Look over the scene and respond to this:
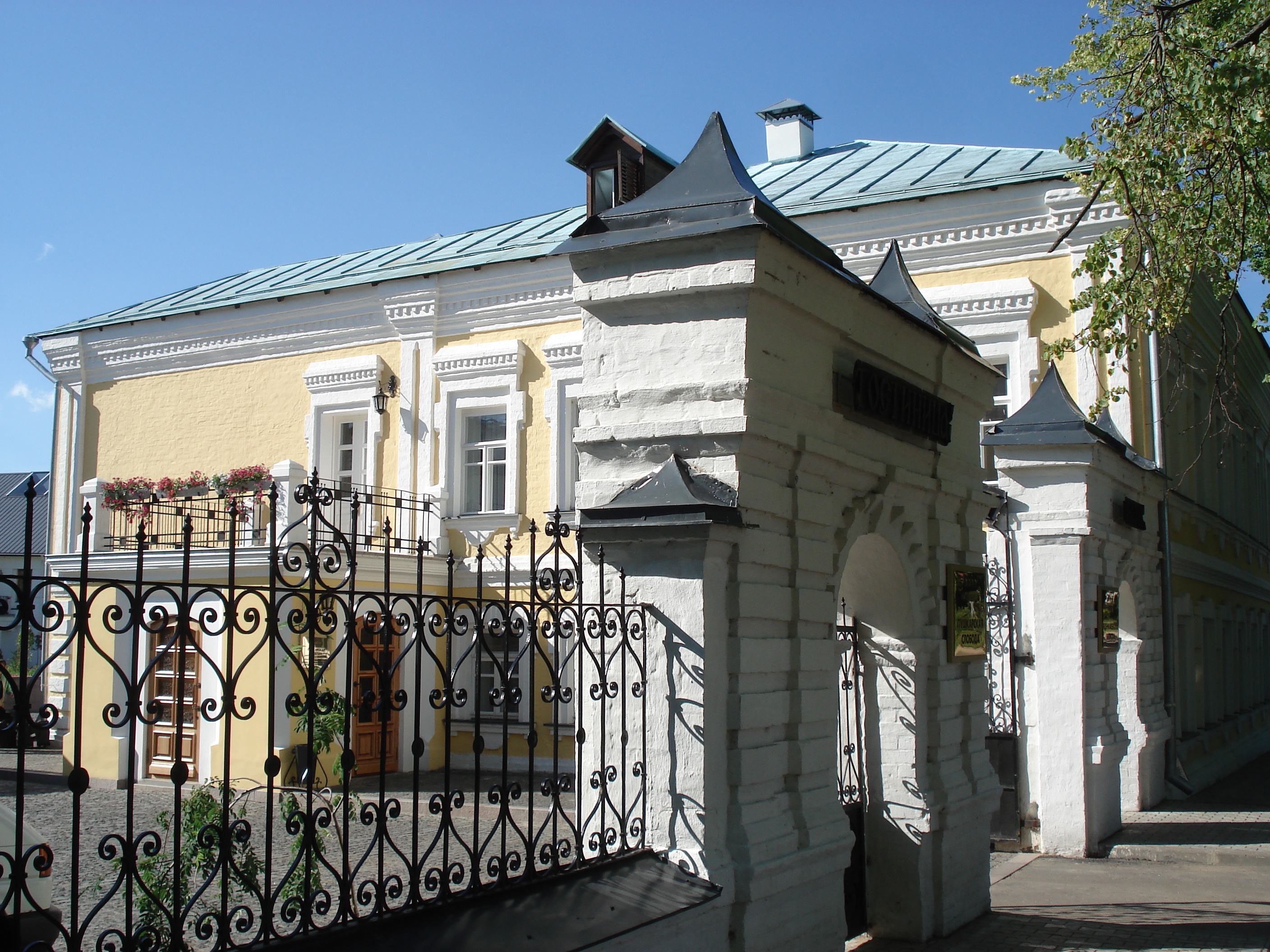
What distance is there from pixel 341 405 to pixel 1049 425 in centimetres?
1146

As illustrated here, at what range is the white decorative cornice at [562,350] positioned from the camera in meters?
16.5

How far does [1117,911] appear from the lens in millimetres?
7875

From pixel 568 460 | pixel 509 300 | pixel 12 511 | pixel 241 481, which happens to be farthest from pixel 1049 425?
pixel 12 511

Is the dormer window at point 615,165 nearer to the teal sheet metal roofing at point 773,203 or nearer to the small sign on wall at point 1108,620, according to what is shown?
the teal sheet metal roofing at point 773,203

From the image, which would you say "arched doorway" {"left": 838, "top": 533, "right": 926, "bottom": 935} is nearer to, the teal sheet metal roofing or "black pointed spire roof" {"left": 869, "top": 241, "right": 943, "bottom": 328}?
"black pointed spire roof" {"left": 869, "top": 241, "right": 943, "bottom": 328}

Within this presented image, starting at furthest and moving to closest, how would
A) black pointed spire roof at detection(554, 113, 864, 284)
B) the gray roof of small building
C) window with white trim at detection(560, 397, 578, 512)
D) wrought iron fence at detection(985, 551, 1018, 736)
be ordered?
1. the gray roof of small building
2. window with white trim at detection(560, 397, 578, 512)
3. wrought iron fence at detection(985, 551, 1018, 736)
4. black pointed spire roof at detection(554, 113, 864, 284)

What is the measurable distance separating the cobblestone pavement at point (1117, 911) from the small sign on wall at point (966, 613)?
1.71 metres

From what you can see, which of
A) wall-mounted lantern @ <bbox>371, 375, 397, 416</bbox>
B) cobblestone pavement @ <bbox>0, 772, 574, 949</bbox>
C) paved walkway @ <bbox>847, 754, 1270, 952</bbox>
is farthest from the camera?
wall-mounted lantern @ <bbox>371, 375, 397, 416</bbox>

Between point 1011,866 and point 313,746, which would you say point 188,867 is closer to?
point 313,746

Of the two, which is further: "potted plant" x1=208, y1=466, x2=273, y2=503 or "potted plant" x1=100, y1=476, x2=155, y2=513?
"potted plant" x1=100, y1=476, x2=155, y2=513

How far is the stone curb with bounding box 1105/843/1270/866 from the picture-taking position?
31.9 ft

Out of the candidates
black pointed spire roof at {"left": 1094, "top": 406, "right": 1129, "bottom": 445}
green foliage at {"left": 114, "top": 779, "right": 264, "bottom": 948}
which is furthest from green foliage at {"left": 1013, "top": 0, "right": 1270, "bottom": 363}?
green foliage at {"left": 114, "top": 779, "right": 264, "bottom": 948}

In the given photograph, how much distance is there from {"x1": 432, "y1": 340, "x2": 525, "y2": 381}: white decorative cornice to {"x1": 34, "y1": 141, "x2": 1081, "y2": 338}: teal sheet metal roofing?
1.21 metres

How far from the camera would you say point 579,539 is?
505 centimetres
